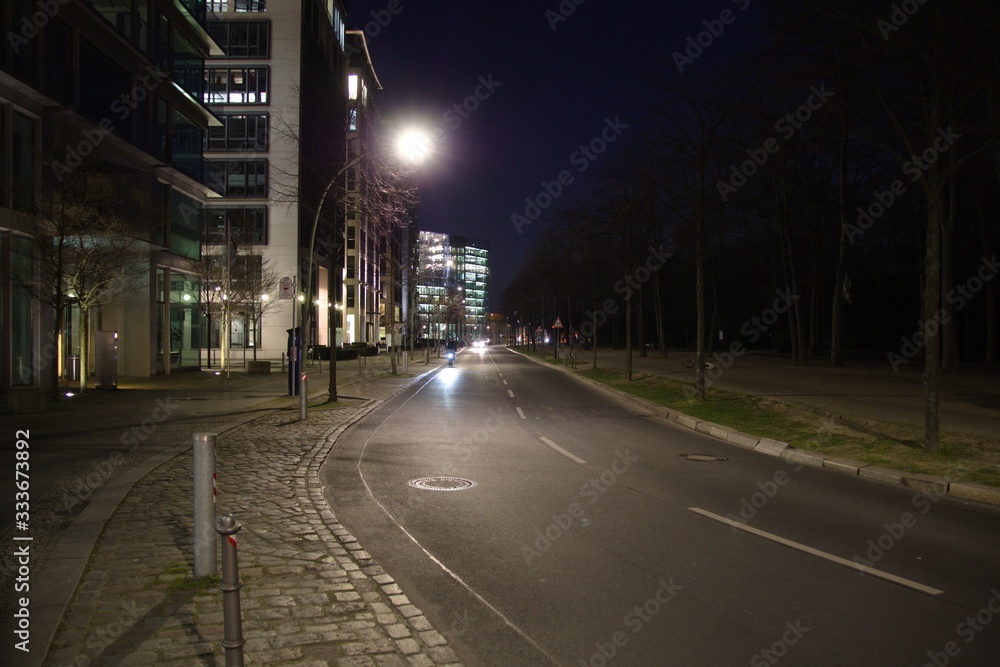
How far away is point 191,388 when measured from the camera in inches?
934

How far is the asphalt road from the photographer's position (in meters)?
4.48

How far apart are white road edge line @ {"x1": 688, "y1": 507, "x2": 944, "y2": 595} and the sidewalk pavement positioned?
151 inches

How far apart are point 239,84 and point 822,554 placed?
55480 millimetres

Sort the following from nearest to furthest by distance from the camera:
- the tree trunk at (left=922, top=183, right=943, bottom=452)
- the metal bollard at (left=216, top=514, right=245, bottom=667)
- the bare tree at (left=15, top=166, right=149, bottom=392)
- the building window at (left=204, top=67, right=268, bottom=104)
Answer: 1. the metal bollard at (left=216, top=514, right=245, bottom=667)
2. the tree trunk at (left=922, top=183, right=943, bottom=452)
3. the bare tree at (left=15, top=166, right=149, bottom=392)
4. the building window at (left=204, top=67, right=268, bottom=104)

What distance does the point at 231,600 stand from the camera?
3545mm

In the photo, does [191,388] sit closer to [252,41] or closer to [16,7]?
[16,7]

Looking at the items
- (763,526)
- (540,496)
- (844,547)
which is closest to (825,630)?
(844,547)

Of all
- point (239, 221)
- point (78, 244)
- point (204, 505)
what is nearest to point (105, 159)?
point (78, 244)

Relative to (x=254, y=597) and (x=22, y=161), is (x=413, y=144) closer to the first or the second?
(x=22, y=161)

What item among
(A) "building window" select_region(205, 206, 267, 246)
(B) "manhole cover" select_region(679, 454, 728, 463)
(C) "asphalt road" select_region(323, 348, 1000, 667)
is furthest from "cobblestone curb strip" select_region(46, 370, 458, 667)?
(A) "building window" select_region(205, 206, 267, 246)

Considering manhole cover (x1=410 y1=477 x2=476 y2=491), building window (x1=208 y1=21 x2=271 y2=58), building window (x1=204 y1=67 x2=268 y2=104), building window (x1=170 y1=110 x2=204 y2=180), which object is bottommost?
manhole cover (x1=410 y1=477 x2=476 y2=491)

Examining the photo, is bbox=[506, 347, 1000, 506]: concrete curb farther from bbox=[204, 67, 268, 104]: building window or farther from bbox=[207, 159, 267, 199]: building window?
bbox=[204, 67, 268, 104]: building window

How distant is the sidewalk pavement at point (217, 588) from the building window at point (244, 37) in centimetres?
5019

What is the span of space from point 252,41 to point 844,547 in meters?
56.1
